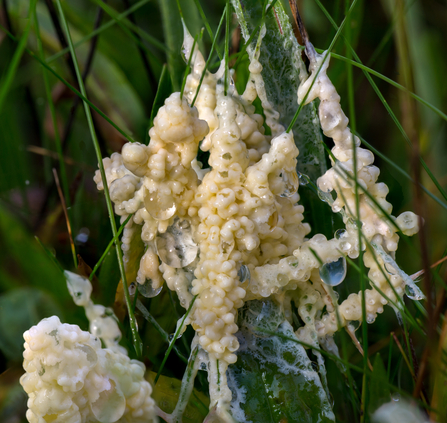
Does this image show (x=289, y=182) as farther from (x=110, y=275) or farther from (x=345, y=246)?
(x=110, y=275)

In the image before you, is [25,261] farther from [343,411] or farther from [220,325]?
[343,411]

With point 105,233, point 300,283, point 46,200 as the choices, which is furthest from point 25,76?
point 300,283

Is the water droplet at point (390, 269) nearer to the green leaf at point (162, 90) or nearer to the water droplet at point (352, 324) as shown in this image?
the water droplet at point (352, 324)

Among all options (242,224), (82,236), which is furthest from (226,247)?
(82,236)

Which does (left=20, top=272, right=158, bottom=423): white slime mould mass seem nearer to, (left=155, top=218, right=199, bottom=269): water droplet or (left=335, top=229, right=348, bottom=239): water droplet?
(left=155, top=218, right=199, bottom=269): water droplet

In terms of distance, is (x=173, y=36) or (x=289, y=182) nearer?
(x=289, y=182)

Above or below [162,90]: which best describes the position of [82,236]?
below

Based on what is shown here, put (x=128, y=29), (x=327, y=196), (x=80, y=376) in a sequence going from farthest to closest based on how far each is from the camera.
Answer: (x=128, y=29)
(x=327, y=196)
(x=80, y=376)
